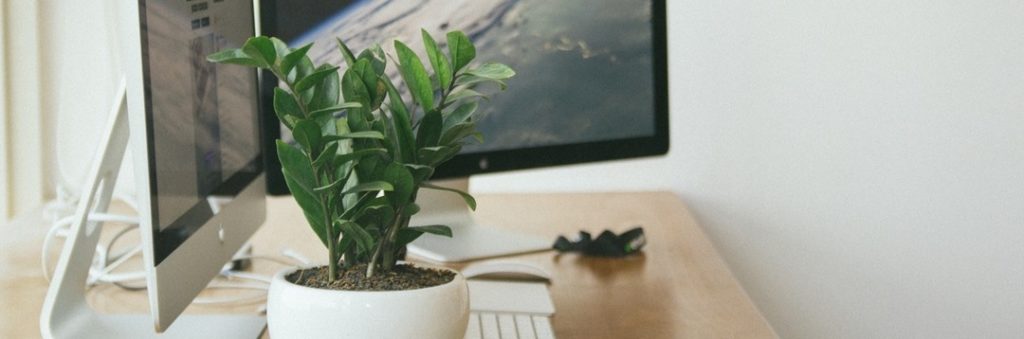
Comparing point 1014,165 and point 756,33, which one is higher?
point 756,33

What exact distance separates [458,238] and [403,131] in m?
0.70

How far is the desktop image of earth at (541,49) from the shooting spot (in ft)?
4.64

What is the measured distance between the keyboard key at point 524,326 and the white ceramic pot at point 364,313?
26 cm

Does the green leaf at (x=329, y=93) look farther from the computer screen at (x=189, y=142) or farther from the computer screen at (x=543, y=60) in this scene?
the computer screen at (x=543, y=60)

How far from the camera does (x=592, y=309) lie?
129 cm

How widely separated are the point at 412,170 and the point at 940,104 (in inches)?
51.1

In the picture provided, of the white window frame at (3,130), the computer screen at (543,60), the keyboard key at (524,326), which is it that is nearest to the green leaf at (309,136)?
the keyboard key at (524,326)

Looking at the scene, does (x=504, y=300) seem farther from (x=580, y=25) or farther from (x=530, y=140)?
(x=580, y=25)

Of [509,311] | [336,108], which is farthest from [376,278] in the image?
[509,311]

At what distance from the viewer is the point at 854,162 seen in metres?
2.04

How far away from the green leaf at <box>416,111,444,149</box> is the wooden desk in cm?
32

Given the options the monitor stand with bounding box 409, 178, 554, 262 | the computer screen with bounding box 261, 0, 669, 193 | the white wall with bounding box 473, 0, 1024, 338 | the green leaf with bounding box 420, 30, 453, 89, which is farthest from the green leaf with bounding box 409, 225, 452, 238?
the white wall with bounding box 473, 0, 1024, 338

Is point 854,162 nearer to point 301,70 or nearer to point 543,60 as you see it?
point 543,60

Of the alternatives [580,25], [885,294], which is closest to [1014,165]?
[885,294]
